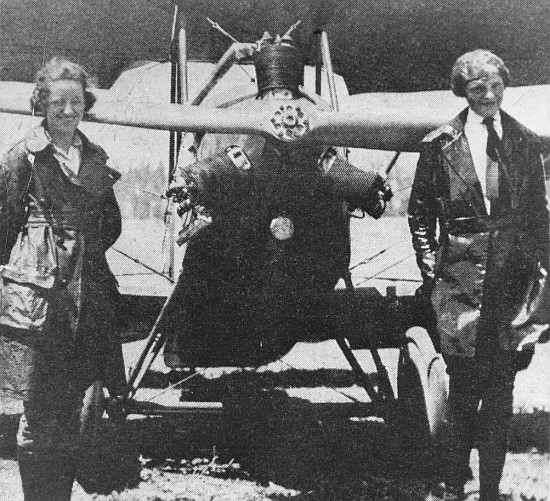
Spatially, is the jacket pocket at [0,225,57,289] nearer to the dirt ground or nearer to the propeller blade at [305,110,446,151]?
the dirt ground

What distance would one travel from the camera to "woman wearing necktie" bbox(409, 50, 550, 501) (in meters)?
2.83

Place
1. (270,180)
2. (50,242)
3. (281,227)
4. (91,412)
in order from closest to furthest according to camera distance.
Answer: (50,242)
(270,180)
(281,227)
(91,412)

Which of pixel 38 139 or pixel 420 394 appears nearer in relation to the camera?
pixel 38 139

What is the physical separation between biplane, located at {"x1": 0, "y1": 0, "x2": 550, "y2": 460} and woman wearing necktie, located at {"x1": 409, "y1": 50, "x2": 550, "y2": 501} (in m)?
0.24

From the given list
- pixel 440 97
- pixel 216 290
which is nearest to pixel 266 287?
pixel 216 290

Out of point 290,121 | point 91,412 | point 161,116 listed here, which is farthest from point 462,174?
point 91,412

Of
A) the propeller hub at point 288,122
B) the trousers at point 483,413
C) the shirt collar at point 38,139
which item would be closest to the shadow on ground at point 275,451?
the trousers at point 483,413

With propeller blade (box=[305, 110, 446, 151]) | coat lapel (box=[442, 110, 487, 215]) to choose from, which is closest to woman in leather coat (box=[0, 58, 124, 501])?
propeller blade (box=[305, 110, 446, 151])

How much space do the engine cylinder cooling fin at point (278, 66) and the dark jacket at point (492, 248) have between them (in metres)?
0.71

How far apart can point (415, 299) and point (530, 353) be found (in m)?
0.94

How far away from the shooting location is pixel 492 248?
2.85 metres

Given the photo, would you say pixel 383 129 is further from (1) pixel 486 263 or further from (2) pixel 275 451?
(2) pixel 275 451

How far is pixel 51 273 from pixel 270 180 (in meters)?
1.00

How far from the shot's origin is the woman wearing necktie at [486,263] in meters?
2.83
